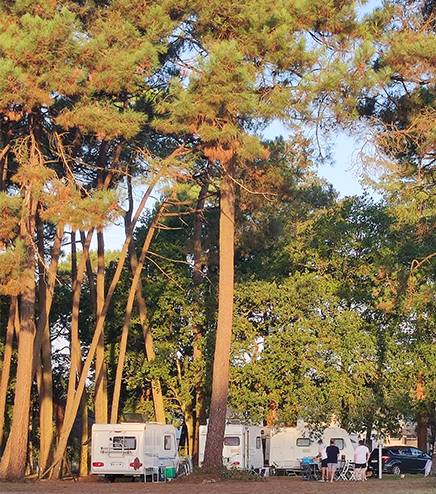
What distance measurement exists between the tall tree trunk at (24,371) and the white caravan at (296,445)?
13.8m

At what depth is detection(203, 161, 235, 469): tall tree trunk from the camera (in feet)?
82.4

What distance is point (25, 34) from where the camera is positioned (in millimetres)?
22375

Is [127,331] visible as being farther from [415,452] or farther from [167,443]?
[415,452]

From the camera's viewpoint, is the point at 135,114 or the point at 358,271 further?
the point at 358,271

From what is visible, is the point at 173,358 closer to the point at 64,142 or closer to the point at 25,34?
the point at 64,142

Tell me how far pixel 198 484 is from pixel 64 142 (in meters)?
11.4

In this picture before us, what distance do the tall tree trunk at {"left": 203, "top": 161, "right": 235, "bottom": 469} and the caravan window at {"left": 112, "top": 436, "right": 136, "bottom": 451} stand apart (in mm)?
4925

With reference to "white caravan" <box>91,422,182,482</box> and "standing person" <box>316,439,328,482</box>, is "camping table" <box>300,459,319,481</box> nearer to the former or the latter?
"standing person" <box>316,439,328,482</box>

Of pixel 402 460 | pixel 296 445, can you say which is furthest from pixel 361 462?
pixel 402 460

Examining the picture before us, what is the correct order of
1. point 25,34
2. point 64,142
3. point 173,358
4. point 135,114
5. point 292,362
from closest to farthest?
1. point 25,34
2. point 135,114
3. point 64,142
4. point 292,362
5. point 173,358

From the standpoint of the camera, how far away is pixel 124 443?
2962 cm

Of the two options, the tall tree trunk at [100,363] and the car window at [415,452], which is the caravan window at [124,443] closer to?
the tall tree trunk at [100,363]

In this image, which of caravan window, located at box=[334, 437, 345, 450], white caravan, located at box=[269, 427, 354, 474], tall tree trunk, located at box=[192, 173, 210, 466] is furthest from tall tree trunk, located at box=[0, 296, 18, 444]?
caravan window, located at box=[334, 437, 345, 450]

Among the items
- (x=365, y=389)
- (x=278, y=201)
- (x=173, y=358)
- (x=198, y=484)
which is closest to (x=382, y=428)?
(x=365, y=389)
